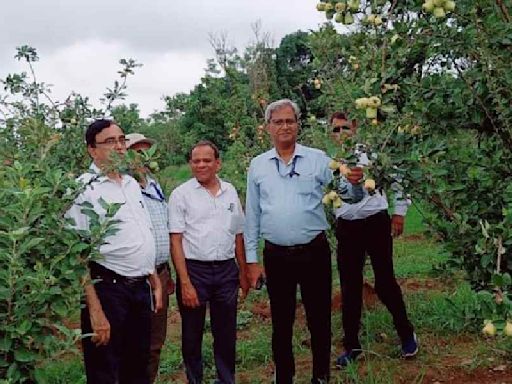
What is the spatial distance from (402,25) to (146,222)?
1.50m

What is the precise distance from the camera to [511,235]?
200cm

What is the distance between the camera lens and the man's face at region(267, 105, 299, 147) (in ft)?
12.3

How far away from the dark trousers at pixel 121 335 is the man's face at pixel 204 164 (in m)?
0.84

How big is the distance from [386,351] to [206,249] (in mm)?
1587

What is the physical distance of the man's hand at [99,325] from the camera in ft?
Answer: 9.78

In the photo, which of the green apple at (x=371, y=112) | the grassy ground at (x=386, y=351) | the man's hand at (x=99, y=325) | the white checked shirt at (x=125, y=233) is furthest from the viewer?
the grassy ground at (x=386, y=351)

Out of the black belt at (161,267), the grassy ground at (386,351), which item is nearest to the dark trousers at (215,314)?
the black belt at (161,267)

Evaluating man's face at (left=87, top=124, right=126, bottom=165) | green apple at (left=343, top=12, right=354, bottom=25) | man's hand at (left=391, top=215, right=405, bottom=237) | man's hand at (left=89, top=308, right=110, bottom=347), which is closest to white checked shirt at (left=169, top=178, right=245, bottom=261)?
man's face at (left=87, top=124, right=126, bottom=165)

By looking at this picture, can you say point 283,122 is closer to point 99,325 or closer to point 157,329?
point 157,329

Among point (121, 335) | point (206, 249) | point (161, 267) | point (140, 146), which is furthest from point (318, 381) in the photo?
point (140, 146)

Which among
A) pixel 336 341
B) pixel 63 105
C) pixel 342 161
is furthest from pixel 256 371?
pixel 342 161

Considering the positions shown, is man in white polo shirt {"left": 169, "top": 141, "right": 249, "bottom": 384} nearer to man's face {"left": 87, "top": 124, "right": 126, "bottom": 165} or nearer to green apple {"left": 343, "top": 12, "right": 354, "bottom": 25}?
man's face {"left": 87, "top": 124, "right": 126, "bottom": 165}

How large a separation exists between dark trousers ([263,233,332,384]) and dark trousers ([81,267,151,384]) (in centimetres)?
83

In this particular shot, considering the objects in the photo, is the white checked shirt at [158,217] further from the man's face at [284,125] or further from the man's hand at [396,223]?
the man's hand at [396,223]
